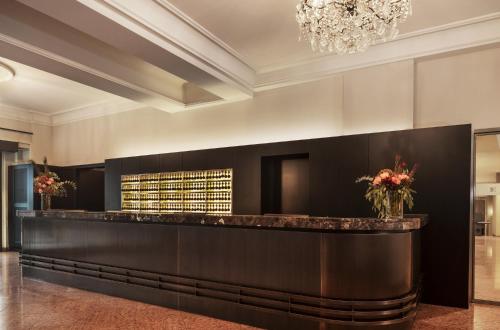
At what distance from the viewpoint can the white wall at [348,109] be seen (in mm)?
5012

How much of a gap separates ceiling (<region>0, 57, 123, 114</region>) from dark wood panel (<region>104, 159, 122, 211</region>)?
5.16 feet

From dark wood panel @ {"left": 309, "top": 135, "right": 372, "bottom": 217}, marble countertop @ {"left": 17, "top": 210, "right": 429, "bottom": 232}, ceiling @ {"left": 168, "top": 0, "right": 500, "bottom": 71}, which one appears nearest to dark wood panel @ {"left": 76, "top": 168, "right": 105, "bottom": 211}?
marble countertop @ {"left": 17, "top": 210, "right": 429, "bottom": 232}

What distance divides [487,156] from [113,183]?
7.72 metres

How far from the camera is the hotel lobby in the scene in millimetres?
3479

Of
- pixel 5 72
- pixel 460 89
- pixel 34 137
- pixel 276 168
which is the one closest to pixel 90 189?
pixel 34 137

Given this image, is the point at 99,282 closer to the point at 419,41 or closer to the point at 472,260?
the point at 472,260

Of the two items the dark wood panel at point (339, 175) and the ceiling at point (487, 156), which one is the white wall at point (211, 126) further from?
the ceiling at point (487, 156)

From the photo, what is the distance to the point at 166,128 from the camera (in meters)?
8.12

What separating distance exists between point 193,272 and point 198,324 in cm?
58

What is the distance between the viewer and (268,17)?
4.76 meters

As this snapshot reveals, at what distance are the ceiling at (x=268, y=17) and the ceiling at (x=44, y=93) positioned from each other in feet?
12.7

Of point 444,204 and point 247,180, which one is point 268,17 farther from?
point 444,204

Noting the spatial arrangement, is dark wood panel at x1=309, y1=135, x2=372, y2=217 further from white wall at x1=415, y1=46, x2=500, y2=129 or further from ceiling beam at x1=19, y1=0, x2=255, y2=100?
ceiling beam at x1=19, y1=0, x2=255, y2=100

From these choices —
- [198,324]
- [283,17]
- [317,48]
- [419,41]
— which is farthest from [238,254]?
[419,41]
